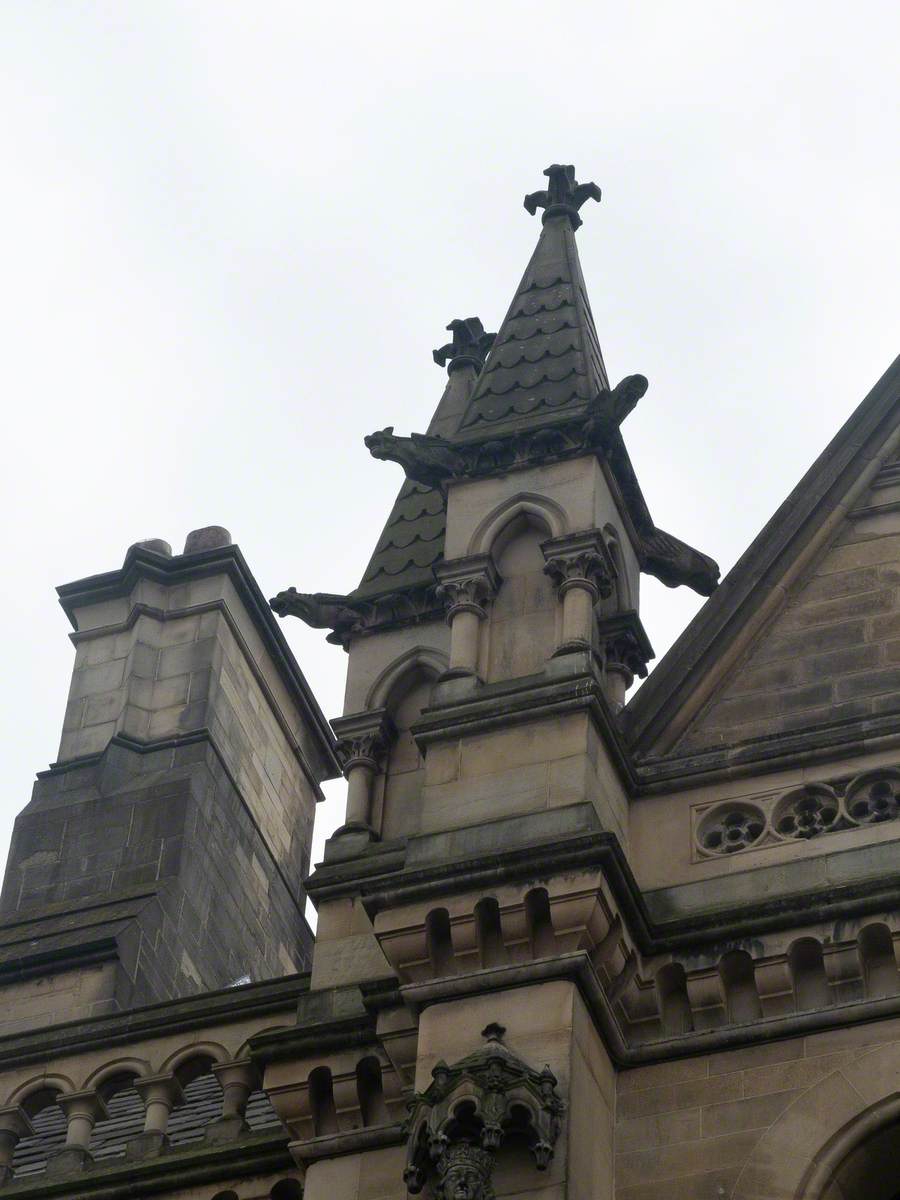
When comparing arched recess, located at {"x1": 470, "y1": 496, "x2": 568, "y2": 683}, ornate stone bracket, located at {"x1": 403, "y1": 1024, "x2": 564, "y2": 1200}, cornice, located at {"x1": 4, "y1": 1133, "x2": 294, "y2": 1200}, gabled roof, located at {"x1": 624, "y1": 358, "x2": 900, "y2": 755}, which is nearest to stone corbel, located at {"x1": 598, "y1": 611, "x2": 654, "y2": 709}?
gabled roof, located at {"x1": 624, "y1": 358, "x2": 900, "y2": 755}

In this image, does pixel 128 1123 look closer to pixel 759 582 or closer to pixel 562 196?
pixel 759 582

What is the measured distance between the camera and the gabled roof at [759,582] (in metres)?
16.5

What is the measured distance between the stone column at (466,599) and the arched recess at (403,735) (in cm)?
51

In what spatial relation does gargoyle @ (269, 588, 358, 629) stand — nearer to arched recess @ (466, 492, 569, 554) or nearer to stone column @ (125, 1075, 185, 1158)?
arched recess @ (466, 492, 569, 554)

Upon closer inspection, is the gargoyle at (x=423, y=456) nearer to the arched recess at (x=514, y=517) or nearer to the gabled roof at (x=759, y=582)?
the arched recess at (x=514, y=517)

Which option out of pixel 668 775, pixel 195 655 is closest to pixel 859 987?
pixel 668 775

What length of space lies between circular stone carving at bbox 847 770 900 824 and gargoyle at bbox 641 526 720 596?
2605 mm

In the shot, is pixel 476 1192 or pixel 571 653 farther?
pixel 571 653

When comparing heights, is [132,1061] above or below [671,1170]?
above

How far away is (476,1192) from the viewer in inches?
523

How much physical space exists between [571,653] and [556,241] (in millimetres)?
4411

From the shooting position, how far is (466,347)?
20875 millimetres

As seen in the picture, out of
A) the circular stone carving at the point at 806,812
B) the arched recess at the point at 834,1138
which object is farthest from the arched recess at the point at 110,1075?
the arched recess at the point at 834,1138

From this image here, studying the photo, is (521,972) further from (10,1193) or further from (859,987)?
(10,1193)
